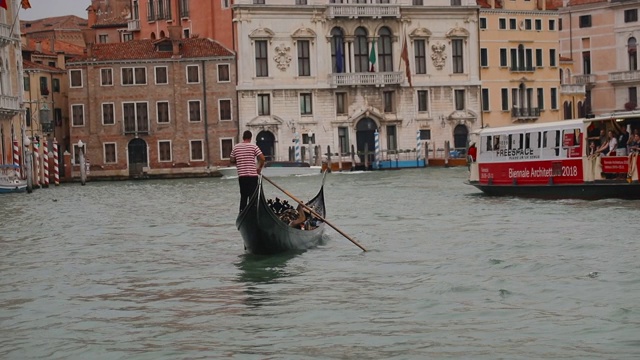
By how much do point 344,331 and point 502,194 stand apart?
16.3 meters

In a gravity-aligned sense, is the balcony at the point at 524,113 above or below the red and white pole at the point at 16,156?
above

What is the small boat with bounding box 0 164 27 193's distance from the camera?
115ft

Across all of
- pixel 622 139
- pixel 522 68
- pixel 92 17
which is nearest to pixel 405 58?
pixel 522 68

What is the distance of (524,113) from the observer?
53.8m

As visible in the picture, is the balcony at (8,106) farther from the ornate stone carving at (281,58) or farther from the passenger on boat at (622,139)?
the passenger on boat at (622,139)

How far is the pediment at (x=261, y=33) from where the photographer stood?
4931 centimetres

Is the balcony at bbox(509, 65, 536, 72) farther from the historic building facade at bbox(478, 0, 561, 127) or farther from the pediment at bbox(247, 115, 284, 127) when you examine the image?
the pediment at bbox(247, 115, 284, 127)

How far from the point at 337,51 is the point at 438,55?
414 cm

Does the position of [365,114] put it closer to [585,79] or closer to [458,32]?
[458,32]

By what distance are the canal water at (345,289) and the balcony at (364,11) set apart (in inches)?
1142

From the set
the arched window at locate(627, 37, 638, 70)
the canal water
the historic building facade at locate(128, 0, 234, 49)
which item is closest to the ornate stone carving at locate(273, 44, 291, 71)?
the historic building facade at locate(128, 0, 234, 49)

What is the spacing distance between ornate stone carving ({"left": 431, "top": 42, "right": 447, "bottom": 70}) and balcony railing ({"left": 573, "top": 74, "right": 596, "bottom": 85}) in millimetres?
11063

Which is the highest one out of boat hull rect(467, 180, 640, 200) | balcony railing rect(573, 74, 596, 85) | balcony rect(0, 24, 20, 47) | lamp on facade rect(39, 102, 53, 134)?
balcony rect(0, 24, 20, 47)

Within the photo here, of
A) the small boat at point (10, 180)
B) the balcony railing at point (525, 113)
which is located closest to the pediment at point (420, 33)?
the balcony railing at point (525, 113)
